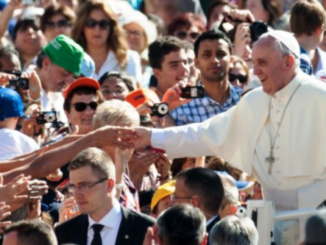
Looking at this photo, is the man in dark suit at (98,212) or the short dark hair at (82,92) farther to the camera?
the short dark hair at (82,92)

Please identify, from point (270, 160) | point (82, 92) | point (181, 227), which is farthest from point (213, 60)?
point (181, 227)

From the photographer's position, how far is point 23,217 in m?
8.21

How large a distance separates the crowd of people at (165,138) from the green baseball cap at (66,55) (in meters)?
0.01

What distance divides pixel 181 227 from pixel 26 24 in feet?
25.8

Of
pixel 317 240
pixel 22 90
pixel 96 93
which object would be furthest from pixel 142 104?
pixel 317 240

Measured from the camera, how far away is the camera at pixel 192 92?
1065cm

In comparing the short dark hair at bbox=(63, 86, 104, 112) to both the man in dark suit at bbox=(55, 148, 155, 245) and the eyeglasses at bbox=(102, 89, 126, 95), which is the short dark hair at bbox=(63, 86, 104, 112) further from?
the man in dark suit at bbox=(55, 148, 155, 245)

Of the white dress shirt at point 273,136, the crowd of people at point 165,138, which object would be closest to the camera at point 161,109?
the crowd of people at point 165,138

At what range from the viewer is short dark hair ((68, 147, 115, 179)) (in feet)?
25.5

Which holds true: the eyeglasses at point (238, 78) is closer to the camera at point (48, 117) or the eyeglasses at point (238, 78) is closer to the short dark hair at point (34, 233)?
the camera at point (48, 117)

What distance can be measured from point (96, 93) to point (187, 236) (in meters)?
4.01

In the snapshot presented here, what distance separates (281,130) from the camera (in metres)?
8.63

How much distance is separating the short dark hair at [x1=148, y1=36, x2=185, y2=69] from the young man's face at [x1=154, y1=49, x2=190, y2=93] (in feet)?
0.13

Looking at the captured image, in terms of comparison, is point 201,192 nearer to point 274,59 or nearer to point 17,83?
point 274,59
